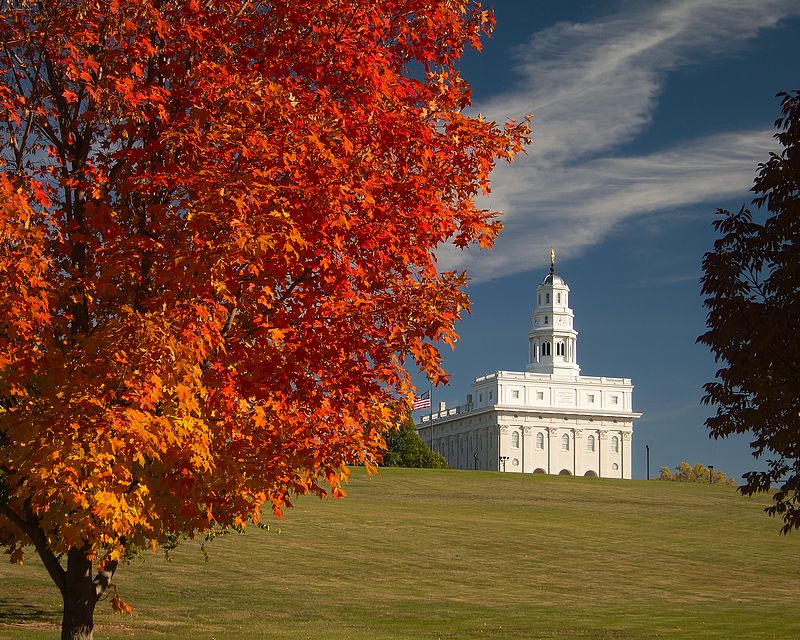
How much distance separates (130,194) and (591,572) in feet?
134

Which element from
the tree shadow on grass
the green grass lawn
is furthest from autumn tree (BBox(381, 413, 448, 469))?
the tree shadow on grass

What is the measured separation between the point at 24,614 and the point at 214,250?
787 inches

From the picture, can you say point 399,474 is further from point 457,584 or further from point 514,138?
point 514,138

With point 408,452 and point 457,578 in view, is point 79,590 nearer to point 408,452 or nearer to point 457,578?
point 457,578

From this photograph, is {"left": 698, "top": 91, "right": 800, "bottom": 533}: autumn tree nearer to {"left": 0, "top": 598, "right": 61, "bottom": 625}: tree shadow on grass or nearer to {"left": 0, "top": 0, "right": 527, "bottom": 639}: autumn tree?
{"left": 0, "top": 0, "right": 527, "bottom": 639}: autumn tree

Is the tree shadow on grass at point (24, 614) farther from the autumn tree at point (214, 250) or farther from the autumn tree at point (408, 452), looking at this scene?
the autumn tree at point (408, 452)

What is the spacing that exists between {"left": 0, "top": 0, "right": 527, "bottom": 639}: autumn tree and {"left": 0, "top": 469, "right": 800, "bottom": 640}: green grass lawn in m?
13.7

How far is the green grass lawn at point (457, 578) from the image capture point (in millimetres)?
30359

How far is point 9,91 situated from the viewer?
42.9 ft

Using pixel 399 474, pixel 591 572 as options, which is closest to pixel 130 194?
pixel 591 572

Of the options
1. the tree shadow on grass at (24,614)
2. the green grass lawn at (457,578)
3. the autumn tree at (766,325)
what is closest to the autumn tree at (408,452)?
the green grass lawn at (457,578)

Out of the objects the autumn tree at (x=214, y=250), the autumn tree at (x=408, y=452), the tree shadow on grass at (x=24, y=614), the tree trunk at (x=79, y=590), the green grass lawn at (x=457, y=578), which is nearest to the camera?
the autumn tree at (x=214, y=250)

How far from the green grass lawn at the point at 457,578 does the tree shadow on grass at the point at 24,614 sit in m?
0.05

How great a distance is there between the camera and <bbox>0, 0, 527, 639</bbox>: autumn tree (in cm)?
1127
